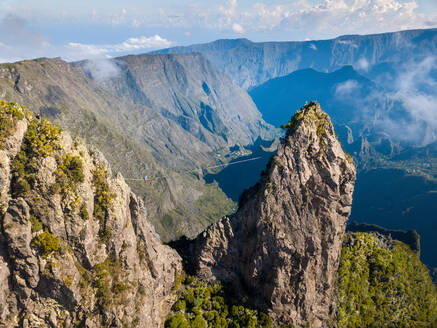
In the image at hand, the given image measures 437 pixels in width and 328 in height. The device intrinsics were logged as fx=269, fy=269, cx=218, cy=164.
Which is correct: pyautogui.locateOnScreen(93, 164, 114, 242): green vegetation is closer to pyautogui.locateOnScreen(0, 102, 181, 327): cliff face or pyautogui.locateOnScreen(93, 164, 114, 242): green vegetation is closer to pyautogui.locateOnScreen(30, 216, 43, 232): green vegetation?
pyautogui.locateOnScreen(0, 102, 181, 327): cliff face

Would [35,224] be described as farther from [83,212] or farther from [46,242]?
[83,212]

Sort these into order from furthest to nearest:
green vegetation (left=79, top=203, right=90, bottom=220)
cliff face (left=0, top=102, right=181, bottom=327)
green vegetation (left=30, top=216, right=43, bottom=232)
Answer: green vegetation (left=79, top=203, right=90, bottom=220)
green vegetation (left=30, top=216, right=43, bottom=232)
cliff face (left=0, top=102, right=181, bottom=327)

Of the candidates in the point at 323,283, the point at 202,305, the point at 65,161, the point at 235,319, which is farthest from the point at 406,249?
the point at 65,161

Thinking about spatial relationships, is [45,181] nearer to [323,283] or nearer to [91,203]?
[91,203]

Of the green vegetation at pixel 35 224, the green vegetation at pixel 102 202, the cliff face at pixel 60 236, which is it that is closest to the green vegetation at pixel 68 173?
the cliff face at pixel 60 236

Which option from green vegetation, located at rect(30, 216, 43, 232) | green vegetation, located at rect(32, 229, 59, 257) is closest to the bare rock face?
green vegetation, located at rect(32, 229, 59, 257)

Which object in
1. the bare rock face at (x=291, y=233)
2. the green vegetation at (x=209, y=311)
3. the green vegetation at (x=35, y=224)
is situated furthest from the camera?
the bare rock face at (x=291, y=233)

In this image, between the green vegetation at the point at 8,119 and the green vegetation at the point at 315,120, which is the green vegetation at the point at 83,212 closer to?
the green vegetation at the point at 8,119
